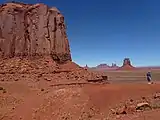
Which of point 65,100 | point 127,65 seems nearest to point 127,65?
point 127,65

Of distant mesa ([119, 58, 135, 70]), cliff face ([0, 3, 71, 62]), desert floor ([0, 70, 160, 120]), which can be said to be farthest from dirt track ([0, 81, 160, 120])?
distant mesa ([119, 58, 135, 70])

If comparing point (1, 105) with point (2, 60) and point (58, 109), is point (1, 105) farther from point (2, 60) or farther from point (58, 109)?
point (2, 60)

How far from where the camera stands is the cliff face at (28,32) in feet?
119

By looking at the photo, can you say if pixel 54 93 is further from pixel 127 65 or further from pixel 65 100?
pixel 127 65

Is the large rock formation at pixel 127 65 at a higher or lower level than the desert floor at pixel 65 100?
higher

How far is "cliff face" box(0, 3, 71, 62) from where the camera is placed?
36312 millimetres

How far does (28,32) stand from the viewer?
120 ft

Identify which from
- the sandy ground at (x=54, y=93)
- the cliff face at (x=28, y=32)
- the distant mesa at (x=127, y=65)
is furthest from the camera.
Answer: the distant mesa at (x=127, y=65)

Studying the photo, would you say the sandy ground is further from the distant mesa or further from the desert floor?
the distant mesa

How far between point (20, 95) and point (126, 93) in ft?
33.2

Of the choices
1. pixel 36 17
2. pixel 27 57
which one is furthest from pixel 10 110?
pixel 36 17

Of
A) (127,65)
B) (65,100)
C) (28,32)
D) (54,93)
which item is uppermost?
(127,65)

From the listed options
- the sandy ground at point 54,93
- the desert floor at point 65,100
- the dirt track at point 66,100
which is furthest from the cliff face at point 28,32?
the dirt track at point 66,100

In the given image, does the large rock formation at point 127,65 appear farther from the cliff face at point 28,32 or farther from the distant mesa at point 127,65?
the cliff face at point 28,32
